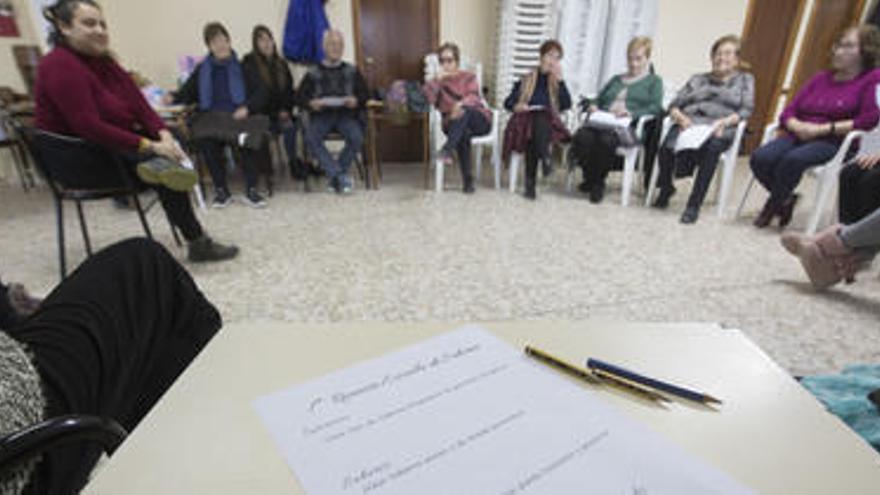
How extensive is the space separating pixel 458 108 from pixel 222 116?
1845 mm

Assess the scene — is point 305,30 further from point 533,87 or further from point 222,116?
point 533,87

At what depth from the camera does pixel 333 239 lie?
2658 mm

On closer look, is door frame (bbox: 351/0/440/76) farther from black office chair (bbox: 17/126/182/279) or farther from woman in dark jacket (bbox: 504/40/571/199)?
black office chair (bbox: 17/126/182/279)

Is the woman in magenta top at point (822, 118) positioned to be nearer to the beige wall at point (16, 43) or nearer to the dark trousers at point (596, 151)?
the dark trousers at point (596, 151)

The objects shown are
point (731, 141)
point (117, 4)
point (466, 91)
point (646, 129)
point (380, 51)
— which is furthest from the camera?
point (380, 51)

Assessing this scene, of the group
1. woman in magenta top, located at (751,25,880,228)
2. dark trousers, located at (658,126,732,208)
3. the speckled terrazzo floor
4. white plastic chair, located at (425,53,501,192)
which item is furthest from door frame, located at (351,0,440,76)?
woman in magenta top, located at (751,25,880,228)

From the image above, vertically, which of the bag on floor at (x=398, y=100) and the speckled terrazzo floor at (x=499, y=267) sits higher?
the bag on floor at (x=398, y=100)

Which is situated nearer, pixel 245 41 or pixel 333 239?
pixel 333 239

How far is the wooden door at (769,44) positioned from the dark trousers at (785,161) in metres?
2.68

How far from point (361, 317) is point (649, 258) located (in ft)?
5.33

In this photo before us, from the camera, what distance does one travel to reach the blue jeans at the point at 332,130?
3627mm

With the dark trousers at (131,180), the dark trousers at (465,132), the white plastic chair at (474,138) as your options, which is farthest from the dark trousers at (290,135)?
the dark trousers at (131,180)

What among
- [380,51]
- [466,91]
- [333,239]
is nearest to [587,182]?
[466,91]

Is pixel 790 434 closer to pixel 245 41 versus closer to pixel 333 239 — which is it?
pixel 333 239
